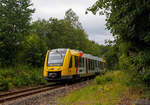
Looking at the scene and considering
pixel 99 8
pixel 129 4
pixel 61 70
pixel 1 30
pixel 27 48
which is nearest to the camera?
pixel 129 4

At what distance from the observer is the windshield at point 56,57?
15.2 m

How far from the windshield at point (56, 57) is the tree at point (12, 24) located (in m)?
6.92

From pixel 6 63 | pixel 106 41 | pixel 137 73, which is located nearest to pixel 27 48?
pixel 6 63

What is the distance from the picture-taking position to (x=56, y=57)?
15.6 metres

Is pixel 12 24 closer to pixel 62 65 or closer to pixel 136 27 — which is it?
pixel 62 65

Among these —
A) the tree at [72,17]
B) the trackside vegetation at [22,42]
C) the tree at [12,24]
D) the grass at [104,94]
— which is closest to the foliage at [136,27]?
the grass at [104,94]

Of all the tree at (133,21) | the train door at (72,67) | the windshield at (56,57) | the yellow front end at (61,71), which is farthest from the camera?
the train door at (72,67)

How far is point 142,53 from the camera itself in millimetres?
7176

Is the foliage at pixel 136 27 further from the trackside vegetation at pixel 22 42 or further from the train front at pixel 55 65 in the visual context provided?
the train front at pixel 55 65

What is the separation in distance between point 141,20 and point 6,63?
18579 mm

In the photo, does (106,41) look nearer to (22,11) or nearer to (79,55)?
(79,55)

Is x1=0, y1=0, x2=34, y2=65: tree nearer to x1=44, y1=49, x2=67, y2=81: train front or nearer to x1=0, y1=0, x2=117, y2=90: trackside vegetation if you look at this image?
x1=0, y1=0, x2=117, y2=90: trackside vegetation

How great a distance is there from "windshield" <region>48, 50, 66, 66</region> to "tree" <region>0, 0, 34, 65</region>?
6919 mm

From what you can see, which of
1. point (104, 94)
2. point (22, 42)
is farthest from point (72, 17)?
point (104, 94)
